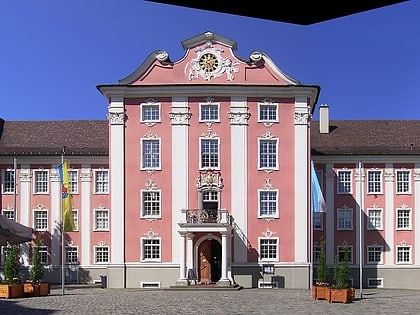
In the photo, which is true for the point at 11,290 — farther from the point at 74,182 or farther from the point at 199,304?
the point at 74,182

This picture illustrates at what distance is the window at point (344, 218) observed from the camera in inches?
1810

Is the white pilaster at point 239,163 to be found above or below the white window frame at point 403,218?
above

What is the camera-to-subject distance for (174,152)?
1642 inches

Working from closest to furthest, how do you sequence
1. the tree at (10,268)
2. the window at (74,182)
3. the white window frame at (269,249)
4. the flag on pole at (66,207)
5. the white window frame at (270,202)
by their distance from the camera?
the tree at (10,268), the flag on pole at (66,207), the white window frame at (269,249), the white window frame at (270,202), the window at (74,182)

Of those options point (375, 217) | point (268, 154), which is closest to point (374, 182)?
point (375, 217)

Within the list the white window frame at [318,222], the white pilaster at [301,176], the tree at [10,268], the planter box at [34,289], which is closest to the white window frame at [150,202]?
the white pilaster at [301,176]

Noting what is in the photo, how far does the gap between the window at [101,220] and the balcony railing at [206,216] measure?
8.21 metres

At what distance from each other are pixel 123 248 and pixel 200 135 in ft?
25.6

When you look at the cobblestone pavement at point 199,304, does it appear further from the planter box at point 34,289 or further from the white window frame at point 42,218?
the white window frame at point 42,218

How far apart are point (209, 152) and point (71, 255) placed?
11.8 m

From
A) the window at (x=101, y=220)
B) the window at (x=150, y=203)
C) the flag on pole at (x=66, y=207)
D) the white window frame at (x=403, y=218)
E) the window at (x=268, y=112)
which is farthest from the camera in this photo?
the window at (x=101, y=220)

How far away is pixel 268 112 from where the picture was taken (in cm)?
4197

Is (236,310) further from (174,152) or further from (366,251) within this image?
(366,251)

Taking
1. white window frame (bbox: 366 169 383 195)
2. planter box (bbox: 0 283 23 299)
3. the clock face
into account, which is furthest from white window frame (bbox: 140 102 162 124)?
white window frame (bbox: 366 169 383 195)
